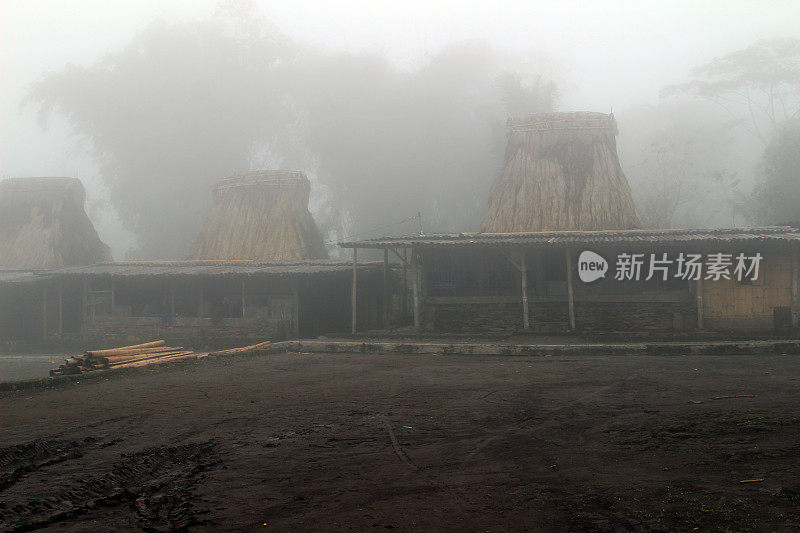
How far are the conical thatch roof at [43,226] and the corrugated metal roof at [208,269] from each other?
655cm

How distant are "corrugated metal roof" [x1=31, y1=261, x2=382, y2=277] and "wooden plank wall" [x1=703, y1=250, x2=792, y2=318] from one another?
10078 millimetres

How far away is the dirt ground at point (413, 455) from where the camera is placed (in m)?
3.22

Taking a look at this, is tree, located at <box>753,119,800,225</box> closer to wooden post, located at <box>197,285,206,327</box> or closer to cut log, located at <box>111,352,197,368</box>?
wooden post, located at <box>197,285,206,327</box>

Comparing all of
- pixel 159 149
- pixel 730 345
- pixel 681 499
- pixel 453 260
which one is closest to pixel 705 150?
pixel 453 260

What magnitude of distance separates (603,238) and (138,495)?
43.0 feet

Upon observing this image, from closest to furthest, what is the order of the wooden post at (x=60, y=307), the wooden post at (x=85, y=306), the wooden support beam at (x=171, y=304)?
1. the wooden support beam at (x=171, y=304)
2. the wooden post at (x=85, y=306)
3. the wooden post at (x=60, y=307)

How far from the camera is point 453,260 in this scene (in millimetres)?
16938

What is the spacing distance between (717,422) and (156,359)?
8765mm

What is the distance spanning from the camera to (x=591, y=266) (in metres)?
15.6

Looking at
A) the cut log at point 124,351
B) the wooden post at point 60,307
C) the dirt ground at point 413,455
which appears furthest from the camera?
the wooden post at point 60,307

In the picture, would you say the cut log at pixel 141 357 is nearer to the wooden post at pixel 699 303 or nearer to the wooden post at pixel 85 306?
the wooden post at pixel 85 306

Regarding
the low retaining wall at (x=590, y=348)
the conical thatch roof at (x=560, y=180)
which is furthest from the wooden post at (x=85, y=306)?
the conical thatch roof at (x=560, y=180)

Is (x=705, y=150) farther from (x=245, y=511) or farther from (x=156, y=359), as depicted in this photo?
(x=245, y=511)

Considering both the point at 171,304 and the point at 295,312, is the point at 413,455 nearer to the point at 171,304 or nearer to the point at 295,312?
the point at 295,312
